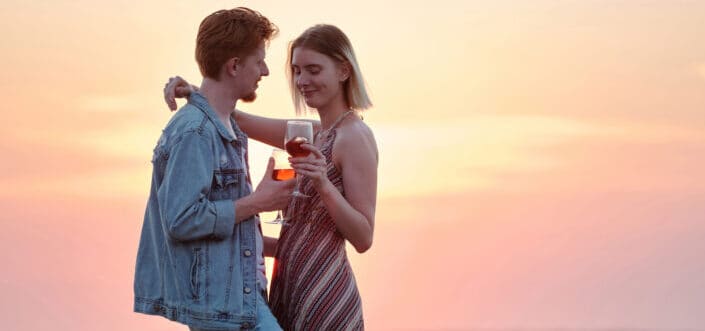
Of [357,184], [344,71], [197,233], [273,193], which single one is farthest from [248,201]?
[344,71]

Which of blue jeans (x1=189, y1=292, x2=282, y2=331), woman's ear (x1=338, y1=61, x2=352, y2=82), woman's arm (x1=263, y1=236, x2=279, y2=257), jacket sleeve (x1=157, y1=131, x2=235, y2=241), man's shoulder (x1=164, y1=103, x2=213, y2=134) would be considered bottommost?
blue jeans (x1=189, y1=292, x2=282, y2=331)

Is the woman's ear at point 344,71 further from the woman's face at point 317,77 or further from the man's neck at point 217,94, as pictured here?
the man's neck at point 217,94

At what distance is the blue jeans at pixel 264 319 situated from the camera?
495 centimetres

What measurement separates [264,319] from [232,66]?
1.08 meters

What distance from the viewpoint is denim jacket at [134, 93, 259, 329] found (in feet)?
15.5

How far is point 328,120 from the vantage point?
5.43 meters

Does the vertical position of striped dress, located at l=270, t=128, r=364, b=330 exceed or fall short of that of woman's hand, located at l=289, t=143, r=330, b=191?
it falls short

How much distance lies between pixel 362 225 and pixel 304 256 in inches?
14.4

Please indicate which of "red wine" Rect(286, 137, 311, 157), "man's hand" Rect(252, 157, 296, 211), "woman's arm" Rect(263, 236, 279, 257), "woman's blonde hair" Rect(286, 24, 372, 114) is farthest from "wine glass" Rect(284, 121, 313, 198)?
"woman's arm" Rect(263, 236, 279, 257)

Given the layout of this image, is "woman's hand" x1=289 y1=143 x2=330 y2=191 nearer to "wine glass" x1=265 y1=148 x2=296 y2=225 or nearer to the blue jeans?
"wine glass" x1=265 y1=148 x2=296 y2=225

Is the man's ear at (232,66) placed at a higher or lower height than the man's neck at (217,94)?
higher

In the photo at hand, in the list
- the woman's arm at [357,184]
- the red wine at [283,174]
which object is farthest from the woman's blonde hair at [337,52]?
the red wine at [283,174]

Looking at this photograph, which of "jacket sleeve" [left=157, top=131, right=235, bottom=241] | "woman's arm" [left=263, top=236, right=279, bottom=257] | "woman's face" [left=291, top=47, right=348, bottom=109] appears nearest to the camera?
"jacket sleeve" [left=157, top=131, right=235, bottom=241]

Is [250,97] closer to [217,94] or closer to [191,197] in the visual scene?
[217,94]
